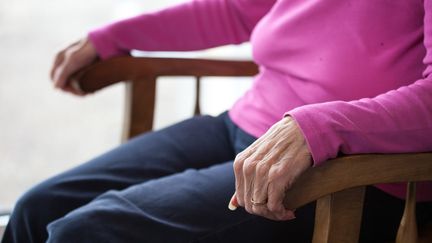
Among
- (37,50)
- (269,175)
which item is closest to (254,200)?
(269,175)

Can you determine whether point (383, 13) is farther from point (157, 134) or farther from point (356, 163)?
point (157, 134)

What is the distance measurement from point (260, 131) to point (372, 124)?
31 cm

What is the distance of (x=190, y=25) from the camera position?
1144mm

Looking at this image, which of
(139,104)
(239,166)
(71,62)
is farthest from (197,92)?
(239,166)

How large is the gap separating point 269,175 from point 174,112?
1.33 meters

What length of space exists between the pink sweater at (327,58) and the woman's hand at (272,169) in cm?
2

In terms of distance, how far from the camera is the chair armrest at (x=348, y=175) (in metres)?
0.62

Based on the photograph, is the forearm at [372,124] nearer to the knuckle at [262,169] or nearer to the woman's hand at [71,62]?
the knuckle at [262,169]

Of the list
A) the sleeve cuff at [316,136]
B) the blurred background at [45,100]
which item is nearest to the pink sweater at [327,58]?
A: the sleeve cuff at [316,136]

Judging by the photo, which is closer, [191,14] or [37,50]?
[191,14]

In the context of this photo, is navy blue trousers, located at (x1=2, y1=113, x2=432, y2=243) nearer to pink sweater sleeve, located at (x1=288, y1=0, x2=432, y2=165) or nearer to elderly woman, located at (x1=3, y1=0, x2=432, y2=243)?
elderly woman, located at (x1=3, y1=0, x2=432, y2=243)

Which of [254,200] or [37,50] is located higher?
[37,50]

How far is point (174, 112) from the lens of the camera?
1.92m

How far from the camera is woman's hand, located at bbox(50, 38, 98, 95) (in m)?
1.09
